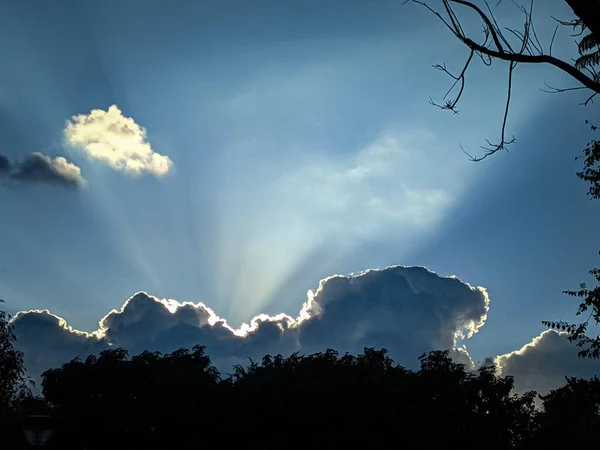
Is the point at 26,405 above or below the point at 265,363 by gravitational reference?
below

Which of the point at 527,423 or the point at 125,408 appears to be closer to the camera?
the point at 125,408

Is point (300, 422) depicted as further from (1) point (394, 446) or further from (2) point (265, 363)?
(2) point (265, 363)

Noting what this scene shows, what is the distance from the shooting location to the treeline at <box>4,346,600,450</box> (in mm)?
38344

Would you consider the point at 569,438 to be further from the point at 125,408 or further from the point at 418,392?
the point at 125,408

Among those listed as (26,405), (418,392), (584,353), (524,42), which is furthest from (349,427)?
(524,42)

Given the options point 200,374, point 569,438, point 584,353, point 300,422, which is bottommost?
point 584,353

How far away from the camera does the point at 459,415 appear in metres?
39.9

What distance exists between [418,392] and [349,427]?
575 centimetres

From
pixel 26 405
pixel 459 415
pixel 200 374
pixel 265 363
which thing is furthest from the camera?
pixel 265 363

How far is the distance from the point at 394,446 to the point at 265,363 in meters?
17.0

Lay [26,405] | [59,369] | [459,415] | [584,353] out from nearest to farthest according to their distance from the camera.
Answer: [584,353], [26,405], [459,415], [59,369]

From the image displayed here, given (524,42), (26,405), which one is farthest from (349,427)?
(524,42)

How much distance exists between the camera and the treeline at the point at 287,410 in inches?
1510

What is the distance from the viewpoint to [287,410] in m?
39.1
